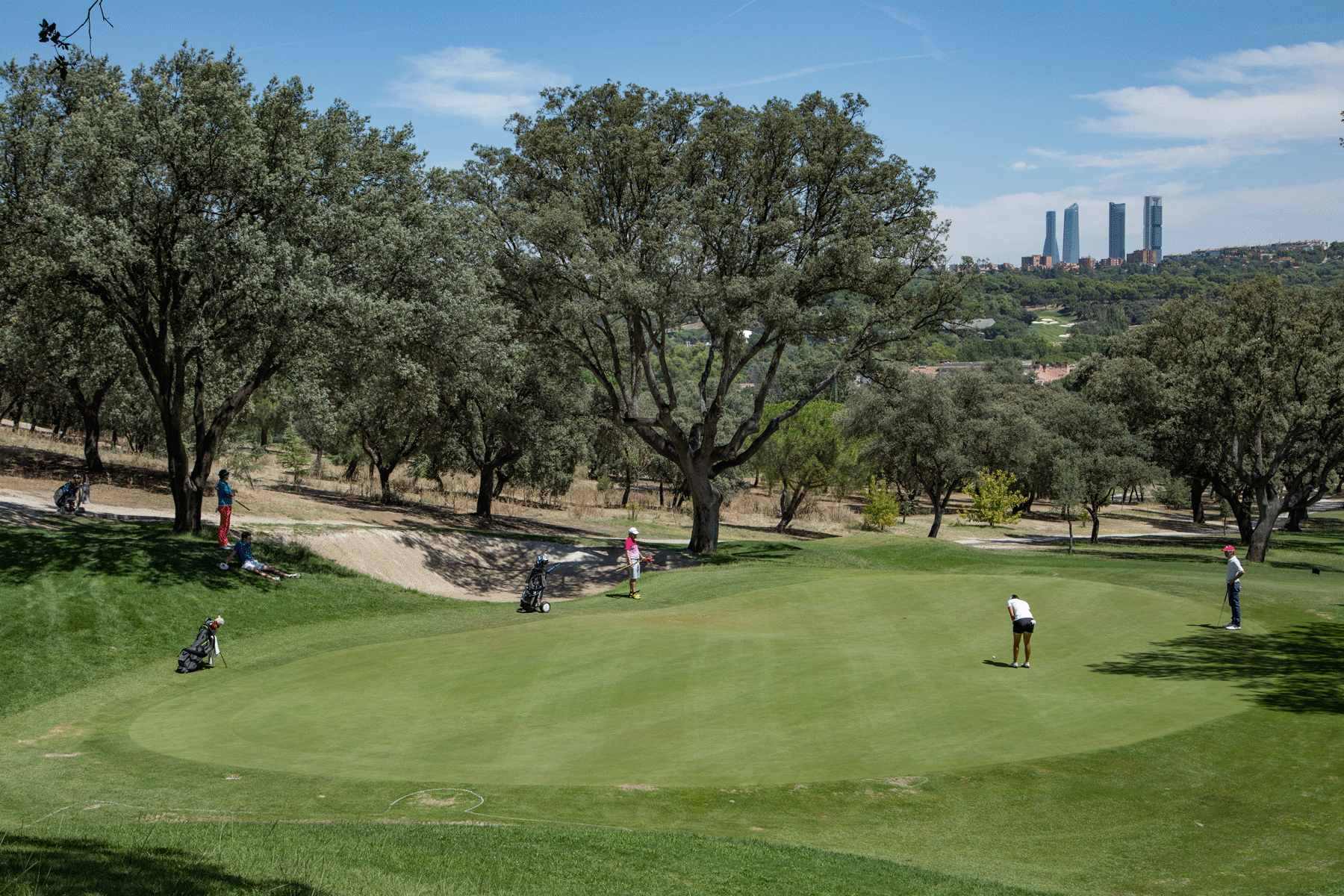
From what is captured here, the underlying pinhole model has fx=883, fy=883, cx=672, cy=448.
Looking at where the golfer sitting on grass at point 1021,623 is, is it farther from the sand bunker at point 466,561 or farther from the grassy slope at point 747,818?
the sand bunker at point 466,561

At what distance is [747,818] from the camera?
30.8 feet

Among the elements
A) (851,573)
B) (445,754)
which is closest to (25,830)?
(445,754)

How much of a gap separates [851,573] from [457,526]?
834 inches

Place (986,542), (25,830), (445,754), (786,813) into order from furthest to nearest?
(986,542) → (445,754) → (786,813) → (25,830)

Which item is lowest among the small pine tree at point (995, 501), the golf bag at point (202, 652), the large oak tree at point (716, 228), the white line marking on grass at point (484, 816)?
the golf bag at point (202, 652)

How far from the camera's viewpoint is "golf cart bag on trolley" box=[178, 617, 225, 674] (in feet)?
55.7

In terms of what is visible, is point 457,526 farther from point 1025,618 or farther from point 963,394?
point 963,394

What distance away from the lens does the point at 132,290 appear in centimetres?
2467

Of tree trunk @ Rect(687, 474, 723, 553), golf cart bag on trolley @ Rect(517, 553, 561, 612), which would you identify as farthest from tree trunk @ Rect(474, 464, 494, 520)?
golf cart bag on trolley @ Rect(517, 553, 561, 612)

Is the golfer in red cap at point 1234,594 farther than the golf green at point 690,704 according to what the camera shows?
Yes

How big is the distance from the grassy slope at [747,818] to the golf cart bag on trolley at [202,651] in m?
0.60

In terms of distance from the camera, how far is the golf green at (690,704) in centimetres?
1096

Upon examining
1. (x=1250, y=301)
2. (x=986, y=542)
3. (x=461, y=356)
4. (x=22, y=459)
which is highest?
(x=1250, y=301)

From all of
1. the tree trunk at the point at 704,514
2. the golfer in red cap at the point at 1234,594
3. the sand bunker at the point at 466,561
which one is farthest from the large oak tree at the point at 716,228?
the golfer in red cap at the point at 1234,594
